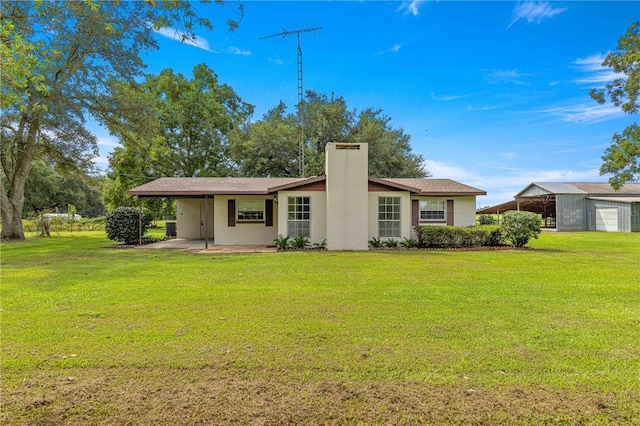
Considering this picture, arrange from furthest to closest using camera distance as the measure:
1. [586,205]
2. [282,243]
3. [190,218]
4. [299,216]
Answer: [586,205], [190,218], [299,216], [282,243]

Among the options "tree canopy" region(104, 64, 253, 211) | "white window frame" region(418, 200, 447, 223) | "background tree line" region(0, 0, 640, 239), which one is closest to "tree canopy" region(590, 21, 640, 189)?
"background tree line" region(0, 0, 640, 239)

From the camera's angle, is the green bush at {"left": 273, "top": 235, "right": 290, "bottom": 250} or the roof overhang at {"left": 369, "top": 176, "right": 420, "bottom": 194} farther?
the roof overhang at {"left": 369, "top": 176, "right": 420, "bottom": 194}

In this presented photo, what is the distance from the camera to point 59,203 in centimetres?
4109

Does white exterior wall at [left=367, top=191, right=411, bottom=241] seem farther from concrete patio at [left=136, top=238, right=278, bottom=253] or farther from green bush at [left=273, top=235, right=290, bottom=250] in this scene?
concrete patio at [left=136, top=238, right=278, bottom=253]

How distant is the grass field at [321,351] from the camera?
106 inches

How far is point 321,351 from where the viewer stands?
12.3 ft

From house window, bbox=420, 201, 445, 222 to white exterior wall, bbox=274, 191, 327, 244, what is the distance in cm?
573

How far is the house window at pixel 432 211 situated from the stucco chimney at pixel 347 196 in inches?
193

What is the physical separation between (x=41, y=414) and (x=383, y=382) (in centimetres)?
278

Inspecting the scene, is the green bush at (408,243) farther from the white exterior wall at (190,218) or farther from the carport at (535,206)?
the carport at (535,206)

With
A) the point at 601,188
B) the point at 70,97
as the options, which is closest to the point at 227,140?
the point at 70,97

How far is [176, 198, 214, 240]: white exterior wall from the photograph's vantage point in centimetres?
1889

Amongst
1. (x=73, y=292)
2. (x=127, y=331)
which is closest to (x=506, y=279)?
(x=127, y=331)

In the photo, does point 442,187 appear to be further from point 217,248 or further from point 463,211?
point 217,248
